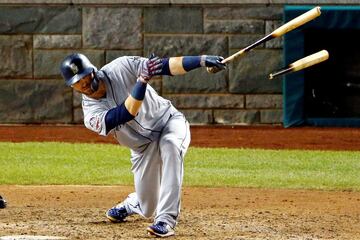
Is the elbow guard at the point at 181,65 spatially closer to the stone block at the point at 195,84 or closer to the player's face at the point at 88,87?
the player's face at the point at 88,87

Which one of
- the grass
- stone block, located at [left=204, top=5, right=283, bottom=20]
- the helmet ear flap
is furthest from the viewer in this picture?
stone block, located at [left=204, top=5, right=283, bottom=20]

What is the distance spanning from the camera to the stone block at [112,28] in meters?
19.6

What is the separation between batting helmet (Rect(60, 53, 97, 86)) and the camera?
8742 millimetres

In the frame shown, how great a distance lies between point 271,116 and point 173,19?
2338 mm

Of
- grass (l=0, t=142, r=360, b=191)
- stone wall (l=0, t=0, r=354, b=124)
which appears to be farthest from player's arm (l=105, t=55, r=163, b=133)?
stone wall (l=0, t=0, r=354, b=124)

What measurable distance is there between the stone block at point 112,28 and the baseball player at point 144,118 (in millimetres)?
10394

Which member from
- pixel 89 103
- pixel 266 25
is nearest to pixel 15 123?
pixel 266 25

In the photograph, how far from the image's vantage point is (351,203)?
Answer: 11195 mm

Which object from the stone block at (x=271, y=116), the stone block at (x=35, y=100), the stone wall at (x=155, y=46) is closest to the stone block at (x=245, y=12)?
the stone wall at (x=155, y=46)

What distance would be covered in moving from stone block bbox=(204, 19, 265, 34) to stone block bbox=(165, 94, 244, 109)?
1098 millimetres

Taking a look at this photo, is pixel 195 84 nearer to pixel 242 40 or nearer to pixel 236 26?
pixel 242 40

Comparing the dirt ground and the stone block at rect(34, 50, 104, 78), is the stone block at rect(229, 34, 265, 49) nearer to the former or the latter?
the stone block at rect(34, 50, 104, 78)

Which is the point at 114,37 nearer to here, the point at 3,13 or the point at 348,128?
the point at 3,13

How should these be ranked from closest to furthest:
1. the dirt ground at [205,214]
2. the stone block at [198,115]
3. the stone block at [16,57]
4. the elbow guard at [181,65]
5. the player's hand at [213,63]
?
the player's hand at [213,63]
the elbow guard at [181,65]
the dirt ground at [205,214]
the stone block at [198,115]
the stone block at [16,57]
